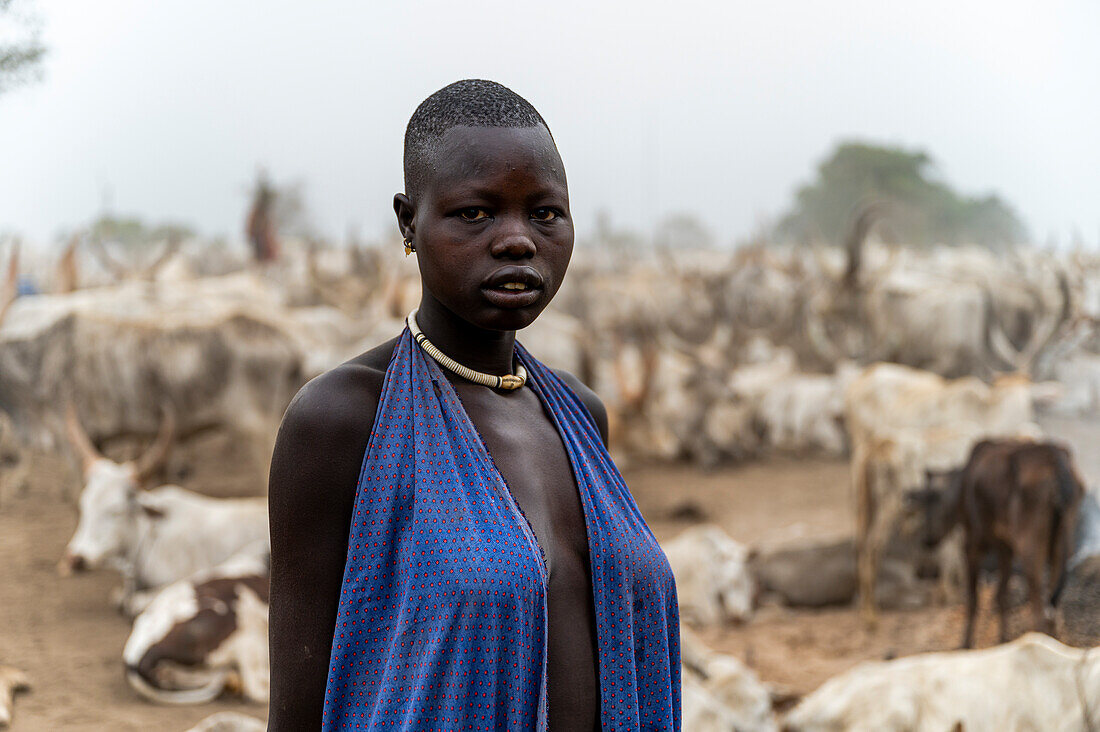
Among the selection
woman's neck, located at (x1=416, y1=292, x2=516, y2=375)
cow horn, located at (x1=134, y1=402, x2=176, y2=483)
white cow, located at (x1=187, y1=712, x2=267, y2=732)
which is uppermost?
woman's neck, located at (x1=416, y1=292, x2=516, y2=375)

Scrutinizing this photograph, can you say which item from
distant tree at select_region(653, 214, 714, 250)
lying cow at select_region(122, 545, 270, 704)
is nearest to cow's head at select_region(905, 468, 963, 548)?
lying cow at select_region(122, 545, 270, 704)

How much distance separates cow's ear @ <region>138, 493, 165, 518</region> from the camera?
5.71 m

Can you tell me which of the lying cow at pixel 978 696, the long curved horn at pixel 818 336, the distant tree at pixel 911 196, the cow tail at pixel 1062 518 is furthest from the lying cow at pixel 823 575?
the distant tree at pixel 911 196

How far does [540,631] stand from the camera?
1283 mm

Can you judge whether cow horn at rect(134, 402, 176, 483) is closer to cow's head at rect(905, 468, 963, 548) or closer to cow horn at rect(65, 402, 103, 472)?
cow horn at rect(65, 402, 103, 472)

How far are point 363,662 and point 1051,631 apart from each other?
455 cm

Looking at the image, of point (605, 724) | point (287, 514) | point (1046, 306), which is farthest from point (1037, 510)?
point (1046, 306)

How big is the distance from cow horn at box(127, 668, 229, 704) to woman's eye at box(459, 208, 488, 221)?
149 inches

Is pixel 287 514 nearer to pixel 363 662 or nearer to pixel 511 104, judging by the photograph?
pixel 363 662

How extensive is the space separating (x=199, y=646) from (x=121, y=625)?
3.12 feet

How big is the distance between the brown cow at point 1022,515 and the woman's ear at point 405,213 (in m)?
4.36

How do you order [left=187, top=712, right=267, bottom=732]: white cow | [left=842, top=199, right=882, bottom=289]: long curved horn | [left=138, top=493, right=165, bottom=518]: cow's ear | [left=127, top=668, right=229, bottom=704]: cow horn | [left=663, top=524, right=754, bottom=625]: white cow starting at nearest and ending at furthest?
[left=187, top=712, right=267, bottom=732]: white cow → [left=127, top=668, right=229, bottom=704]: cow horn → [left=138, top=493, right=165, bottom=518]: cow's ear → [left=663, top=524, right=754, bottom=625]: white cow → [left=842, top=199, right=882, bottom=289]: long curved horn

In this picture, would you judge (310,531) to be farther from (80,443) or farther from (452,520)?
(80,443)

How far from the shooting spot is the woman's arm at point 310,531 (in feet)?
4.17
